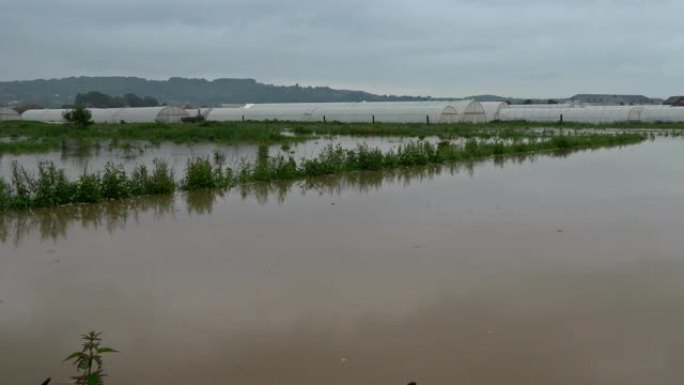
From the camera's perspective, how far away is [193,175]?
9445 mm

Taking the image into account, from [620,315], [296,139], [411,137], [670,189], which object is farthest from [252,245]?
[411,137]

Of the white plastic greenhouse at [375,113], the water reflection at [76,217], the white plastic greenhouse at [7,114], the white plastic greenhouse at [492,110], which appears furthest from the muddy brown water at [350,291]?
the white plastic greenhouse at [7,114]

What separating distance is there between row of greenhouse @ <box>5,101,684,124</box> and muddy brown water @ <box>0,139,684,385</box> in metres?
26.4

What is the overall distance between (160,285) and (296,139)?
53.8ft

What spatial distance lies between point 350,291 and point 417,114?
30.2m

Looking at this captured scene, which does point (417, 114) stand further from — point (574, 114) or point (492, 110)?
point (574, 114)

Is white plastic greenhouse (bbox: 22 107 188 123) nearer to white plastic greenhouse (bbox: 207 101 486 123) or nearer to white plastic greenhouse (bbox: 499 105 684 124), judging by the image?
white plastic greenhouse (bbox: 207 101 486 123)

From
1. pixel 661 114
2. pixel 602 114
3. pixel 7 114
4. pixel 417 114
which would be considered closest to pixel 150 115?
pixel 7 114

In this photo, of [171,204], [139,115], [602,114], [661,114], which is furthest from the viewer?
[139,115]

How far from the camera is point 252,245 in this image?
232 inches

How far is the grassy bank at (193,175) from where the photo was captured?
8.00m

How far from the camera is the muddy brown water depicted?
10.9 feet

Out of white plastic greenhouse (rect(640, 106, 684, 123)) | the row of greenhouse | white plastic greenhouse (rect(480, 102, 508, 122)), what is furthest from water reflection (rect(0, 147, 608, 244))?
white plastic greenhouse (rect(640, 106, 684, 123))

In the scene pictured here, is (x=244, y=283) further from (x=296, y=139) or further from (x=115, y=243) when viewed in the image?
(x=296, y=139)
